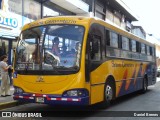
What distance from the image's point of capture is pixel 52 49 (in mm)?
9523

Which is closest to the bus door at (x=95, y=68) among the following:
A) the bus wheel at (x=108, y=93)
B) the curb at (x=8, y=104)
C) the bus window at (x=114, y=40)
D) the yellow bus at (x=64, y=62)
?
the yellow bus at (x=64, y=62)

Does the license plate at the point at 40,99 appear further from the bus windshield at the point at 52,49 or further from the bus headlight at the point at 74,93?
the bus windshield at the point at 52,49

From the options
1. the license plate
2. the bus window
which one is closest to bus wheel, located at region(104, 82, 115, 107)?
the bus window

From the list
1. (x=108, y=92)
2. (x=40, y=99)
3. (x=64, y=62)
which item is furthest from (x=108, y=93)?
(x=40, y=99)

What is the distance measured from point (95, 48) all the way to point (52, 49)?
136 cm

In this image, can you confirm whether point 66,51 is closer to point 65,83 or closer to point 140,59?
point 65,83

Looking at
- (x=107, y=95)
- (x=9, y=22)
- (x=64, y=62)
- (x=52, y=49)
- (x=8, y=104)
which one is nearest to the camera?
(x=64, y=62)

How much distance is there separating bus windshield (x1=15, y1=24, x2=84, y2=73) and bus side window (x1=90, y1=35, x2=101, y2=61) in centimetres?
53

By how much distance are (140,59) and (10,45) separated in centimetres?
687

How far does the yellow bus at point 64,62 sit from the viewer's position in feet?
30.2

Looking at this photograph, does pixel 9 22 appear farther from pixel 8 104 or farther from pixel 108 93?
pixel 108 93

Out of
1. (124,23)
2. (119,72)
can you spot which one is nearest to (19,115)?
(119,72)

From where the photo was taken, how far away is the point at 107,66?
36.5 ft

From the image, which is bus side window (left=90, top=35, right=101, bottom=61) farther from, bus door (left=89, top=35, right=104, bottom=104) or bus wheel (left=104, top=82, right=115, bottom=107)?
bus wheel (left=104, top=82, right=115, bottom=107)
